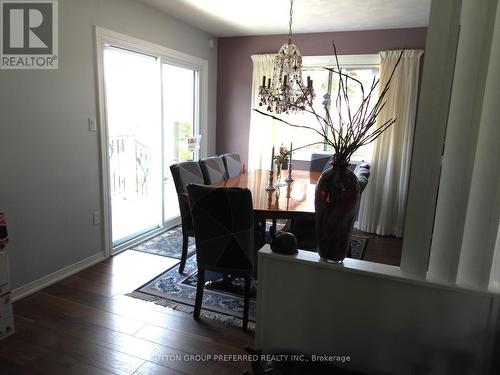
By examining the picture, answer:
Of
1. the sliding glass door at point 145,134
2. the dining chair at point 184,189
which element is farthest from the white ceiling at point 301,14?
the dining chair at point 184,189

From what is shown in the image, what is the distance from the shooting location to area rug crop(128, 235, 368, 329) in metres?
2.46

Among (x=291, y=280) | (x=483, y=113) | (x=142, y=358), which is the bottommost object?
(x=142, y=358)

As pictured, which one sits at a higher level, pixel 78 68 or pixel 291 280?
pixel 78 68

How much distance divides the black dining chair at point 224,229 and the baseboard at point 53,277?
1354 millimetres

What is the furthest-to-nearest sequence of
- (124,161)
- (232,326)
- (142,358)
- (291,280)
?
(124,161) < (232,326) < (142,358) < (291,280)

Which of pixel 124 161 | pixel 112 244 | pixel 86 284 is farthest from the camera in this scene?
pixel 124 161

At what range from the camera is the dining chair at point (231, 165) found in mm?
3750

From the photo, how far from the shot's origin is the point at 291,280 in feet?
4.86

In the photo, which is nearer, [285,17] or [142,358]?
[142,358]

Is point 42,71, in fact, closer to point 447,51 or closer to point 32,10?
point 32,10

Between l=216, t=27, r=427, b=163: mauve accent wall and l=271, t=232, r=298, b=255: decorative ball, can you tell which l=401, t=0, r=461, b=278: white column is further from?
l=216, t=27, r=427, b=163: mauve accent wall

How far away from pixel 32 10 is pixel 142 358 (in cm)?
251

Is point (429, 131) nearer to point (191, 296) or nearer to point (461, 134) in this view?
point (461, 134)

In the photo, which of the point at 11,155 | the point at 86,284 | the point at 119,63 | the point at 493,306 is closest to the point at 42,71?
the point at 11,155
